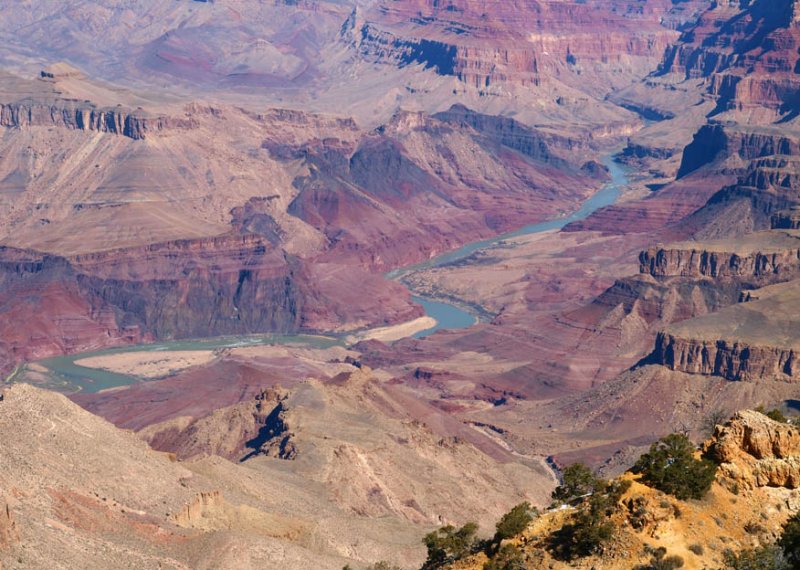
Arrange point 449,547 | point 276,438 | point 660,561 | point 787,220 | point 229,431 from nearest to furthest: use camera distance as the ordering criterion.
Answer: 1. point 660,561
2. point 449,547
3. point 276,438
4. point 229,431
5. point 787,220

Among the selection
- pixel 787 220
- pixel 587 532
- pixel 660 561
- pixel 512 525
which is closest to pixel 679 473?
pixel 660 561

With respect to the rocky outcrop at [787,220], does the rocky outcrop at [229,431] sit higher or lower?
higher

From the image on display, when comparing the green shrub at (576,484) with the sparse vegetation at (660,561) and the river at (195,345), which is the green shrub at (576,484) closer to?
the sparse vegetation at (660,561)

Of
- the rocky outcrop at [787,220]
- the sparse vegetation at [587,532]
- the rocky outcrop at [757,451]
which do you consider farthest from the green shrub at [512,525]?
the rocky outcrop at [787,220]

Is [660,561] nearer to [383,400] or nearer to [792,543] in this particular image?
[792,543]

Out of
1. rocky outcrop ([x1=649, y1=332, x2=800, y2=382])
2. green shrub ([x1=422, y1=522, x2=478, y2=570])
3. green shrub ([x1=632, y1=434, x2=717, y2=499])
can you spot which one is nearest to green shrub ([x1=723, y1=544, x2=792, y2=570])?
Result: green shrub ([x1=632, y1=434, x2=717, y2=499])

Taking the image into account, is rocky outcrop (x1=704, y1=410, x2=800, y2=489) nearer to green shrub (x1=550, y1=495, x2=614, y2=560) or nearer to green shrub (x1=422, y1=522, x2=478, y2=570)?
green shrub (x1=550, y1=495, x2=614, y2=560)
